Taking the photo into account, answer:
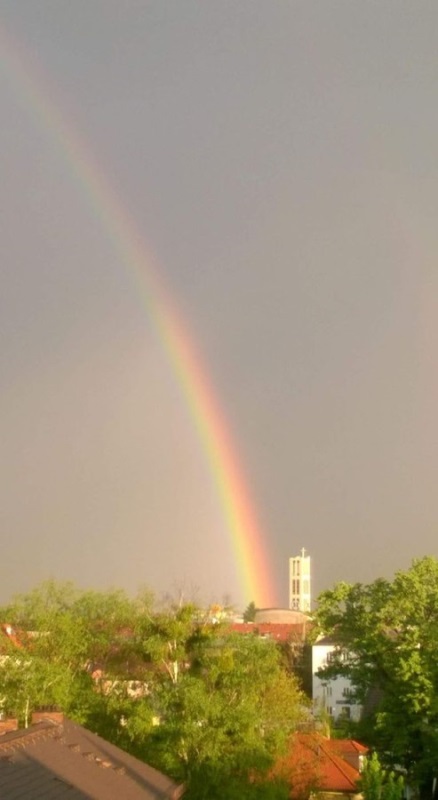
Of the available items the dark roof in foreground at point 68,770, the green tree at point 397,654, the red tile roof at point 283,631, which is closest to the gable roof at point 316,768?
the green tree at point 397,654

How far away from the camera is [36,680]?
142ft

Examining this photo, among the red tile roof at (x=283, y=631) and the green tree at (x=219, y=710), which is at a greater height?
the red tile roof at (x=283, y=631)

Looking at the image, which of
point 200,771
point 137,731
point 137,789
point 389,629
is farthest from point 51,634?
point 137,789

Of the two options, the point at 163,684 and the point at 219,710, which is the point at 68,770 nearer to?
the point at 219,710

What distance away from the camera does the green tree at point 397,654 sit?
43688 millimetres

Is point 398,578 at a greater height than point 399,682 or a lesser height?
greater

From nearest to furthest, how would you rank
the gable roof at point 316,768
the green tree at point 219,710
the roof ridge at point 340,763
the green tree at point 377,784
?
1. the green tree at point 219,710
2. the green tree at point 377,784
3. the gable roof at point 316,768
4. the roof ridge at point 340,763

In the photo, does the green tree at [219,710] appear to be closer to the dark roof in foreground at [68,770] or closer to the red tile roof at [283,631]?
the dark roof in foreground at [68,770]

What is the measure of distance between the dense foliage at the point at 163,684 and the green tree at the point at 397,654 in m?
3.47

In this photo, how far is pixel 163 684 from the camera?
139 ft

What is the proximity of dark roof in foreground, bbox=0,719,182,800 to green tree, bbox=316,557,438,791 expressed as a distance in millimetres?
17695

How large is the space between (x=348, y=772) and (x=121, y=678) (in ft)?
43.6

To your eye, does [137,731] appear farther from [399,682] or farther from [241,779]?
[399,682]

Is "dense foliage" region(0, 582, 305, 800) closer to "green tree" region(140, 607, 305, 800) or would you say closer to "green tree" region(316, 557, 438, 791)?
"green tree" region(140, 607, 305, 800)
